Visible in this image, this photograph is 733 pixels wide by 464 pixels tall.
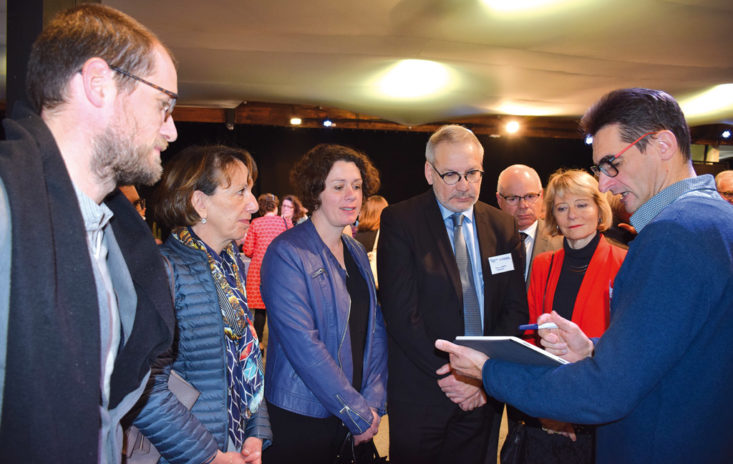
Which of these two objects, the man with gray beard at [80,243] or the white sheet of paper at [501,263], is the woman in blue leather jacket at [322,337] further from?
the man with gray beard at [80,243]

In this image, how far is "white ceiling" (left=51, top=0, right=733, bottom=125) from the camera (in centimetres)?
361

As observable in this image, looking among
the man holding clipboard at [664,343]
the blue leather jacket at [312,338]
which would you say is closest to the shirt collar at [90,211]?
the blue leather jacket at [312,338]

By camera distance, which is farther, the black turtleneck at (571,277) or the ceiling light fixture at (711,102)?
the ceiling light fixture at (711,102)

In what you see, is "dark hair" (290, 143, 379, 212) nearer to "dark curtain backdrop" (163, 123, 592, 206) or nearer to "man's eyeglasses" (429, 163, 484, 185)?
"man's eyeglasses" (429, 163, 484, 185)

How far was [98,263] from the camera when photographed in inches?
41.0

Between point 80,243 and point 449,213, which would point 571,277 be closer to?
point 449,213

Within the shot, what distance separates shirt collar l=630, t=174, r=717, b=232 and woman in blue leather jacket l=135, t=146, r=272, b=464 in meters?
1.41

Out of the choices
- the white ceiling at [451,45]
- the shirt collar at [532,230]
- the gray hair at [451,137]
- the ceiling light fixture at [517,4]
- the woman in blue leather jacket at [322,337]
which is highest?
the white ceiling at [451,45]

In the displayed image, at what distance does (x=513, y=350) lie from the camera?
1292mm

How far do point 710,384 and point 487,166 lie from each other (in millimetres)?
9124

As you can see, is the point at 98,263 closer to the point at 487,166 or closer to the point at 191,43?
the point at 191,43

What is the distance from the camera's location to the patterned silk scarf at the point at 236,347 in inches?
64.1

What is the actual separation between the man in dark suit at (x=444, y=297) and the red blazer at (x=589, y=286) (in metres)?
0.31

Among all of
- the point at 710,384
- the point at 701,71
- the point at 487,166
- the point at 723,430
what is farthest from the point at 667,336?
the point at 487,166
